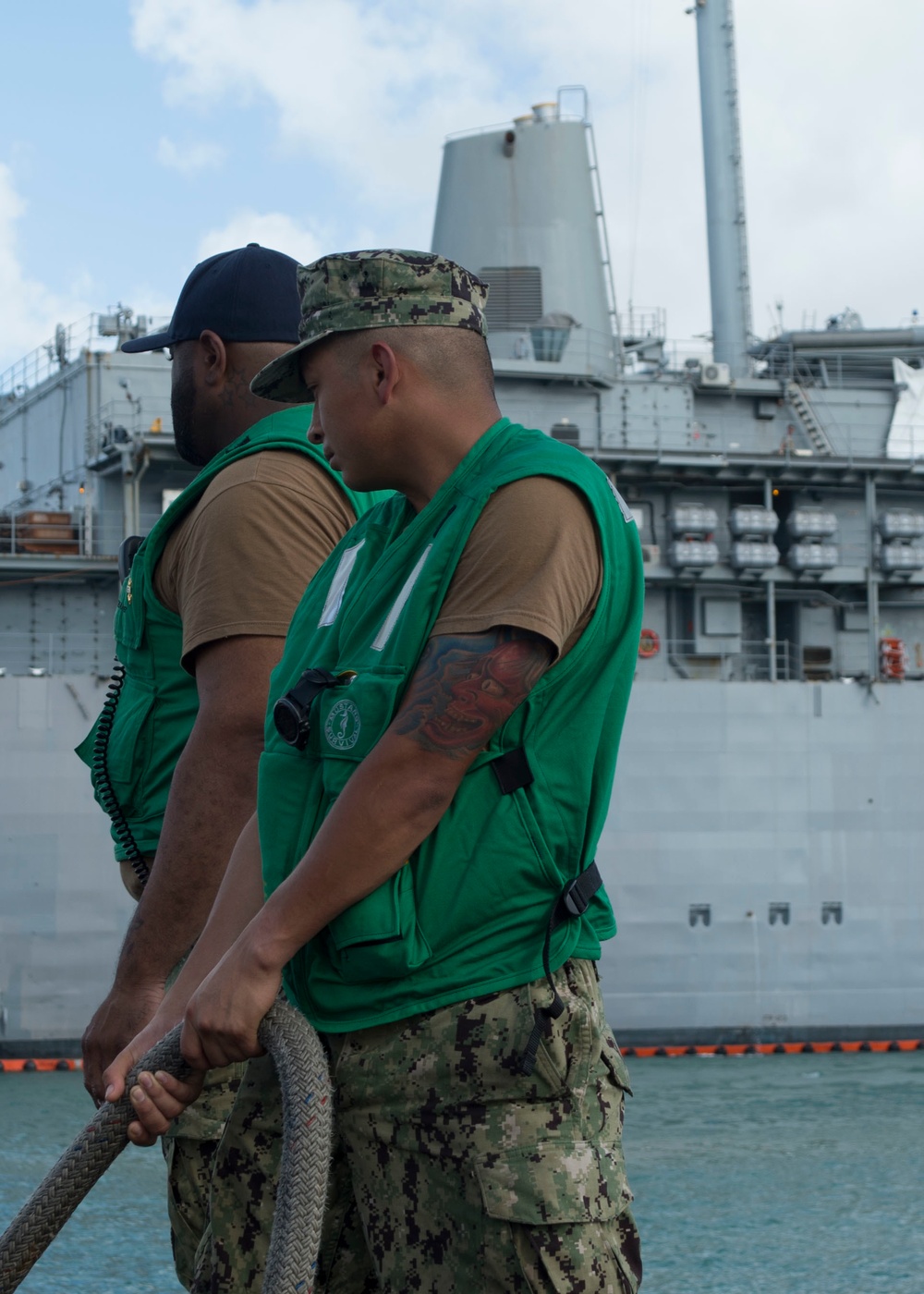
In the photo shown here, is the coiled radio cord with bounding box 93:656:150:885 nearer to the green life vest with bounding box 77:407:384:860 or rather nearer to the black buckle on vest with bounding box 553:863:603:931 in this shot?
the green life vest with bounding box 77:407:384:860

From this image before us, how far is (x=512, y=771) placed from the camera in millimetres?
1746

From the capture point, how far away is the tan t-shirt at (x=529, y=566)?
1.69m

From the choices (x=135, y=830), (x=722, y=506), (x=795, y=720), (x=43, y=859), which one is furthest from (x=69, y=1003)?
(x=135, y=830)

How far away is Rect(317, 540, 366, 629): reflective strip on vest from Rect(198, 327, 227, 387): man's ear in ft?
2.48

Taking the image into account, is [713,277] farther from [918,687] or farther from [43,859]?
[43,859]

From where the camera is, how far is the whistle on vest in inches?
72.8

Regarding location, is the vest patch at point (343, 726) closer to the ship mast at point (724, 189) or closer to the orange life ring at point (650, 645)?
the orange life ring at point (650, 645)

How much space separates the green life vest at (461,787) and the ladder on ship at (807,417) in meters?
16.0

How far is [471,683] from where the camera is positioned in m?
1.69

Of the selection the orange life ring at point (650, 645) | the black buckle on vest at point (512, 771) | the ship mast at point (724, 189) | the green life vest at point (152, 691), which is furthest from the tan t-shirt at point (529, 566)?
the ship mast at point (724, 189)

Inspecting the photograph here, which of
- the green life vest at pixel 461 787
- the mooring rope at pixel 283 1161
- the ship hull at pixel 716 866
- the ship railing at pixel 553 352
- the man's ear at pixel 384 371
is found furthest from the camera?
the ship railing at pixel 553 352

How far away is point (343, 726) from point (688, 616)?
1523 centimetres

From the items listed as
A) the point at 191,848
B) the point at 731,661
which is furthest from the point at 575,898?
the point at 731,661

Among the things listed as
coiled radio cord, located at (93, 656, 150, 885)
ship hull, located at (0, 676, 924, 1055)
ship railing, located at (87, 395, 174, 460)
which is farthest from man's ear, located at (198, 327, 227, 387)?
ship railing, located at (87, 395, 174, 460)
